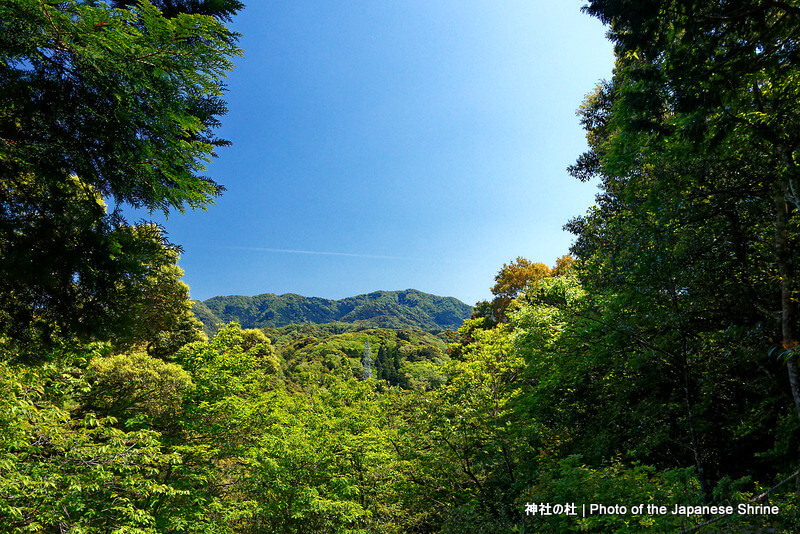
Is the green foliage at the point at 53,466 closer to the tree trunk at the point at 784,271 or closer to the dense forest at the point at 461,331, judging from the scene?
the dense forest at the point at 461,331

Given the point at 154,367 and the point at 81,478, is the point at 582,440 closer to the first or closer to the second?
the point at 81,478

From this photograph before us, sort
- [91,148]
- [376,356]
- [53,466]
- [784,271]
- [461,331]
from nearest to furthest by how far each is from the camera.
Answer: [91,148] → [784,271] → [53,466] → [461,331] → [376,356]

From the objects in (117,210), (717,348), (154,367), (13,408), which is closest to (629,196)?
(717,348)

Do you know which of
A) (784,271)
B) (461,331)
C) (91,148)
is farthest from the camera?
(461,331)

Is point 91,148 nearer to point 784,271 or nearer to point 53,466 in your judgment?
point 53,466

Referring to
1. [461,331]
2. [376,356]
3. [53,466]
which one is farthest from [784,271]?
[376,356]

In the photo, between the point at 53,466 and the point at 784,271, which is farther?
the point at 53,466

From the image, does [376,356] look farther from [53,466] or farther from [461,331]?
[53,466]

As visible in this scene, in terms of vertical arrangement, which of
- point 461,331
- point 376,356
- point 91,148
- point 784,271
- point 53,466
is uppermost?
point 91,148

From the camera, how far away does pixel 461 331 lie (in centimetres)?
937

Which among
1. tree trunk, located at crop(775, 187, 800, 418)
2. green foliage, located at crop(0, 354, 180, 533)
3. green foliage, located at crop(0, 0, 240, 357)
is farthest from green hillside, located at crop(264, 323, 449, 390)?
green foliage, located at crop(0, 0, 240, 357)

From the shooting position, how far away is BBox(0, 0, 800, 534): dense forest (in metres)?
2.44

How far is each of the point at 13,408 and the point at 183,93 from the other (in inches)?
215

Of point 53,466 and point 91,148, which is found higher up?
point 91,148
